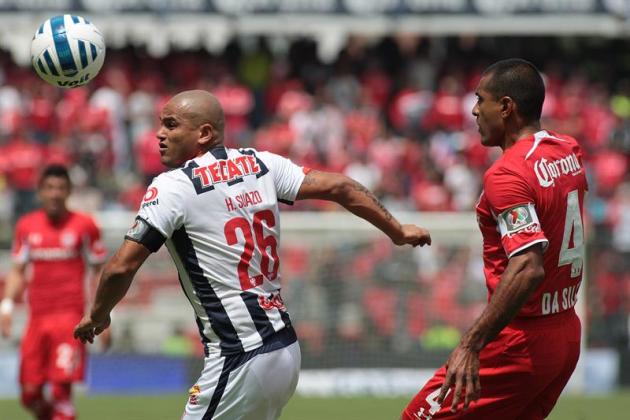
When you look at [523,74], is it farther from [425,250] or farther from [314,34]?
[314,34]

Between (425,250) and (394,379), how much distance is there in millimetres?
1871

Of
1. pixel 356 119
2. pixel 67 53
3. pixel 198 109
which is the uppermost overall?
pixel 356 119

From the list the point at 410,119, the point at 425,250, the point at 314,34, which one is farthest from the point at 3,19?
the point at 425,250

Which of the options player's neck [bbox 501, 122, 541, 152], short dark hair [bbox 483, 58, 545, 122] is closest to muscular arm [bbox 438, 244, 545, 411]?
player's neck [bbox 501, 122, 541, 152]

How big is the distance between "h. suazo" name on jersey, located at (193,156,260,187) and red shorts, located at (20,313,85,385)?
15.7ft

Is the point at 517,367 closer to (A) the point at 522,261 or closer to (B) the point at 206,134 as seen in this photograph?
(A) the point at 522,261

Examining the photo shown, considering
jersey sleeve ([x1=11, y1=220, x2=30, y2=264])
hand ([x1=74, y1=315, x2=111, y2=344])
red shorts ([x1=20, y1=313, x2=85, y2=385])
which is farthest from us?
jersey sleeve ([x1=11, y1=220, x2=30, y2=264])

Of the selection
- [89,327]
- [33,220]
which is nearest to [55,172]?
[33,220]

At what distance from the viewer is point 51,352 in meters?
10.5

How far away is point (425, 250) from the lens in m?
16.0

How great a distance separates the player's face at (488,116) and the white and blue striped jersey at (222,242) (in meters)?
1.19

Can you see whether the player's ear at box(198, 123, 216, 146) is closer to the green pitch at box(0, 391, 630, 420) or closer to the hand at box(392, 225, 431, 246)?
Answer: the hand at box(392, 225, 431, 246)

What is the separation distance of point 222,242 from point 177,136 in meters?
0.66

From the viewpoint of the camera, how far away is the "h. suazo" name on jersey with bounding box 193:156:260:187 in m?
6.02
